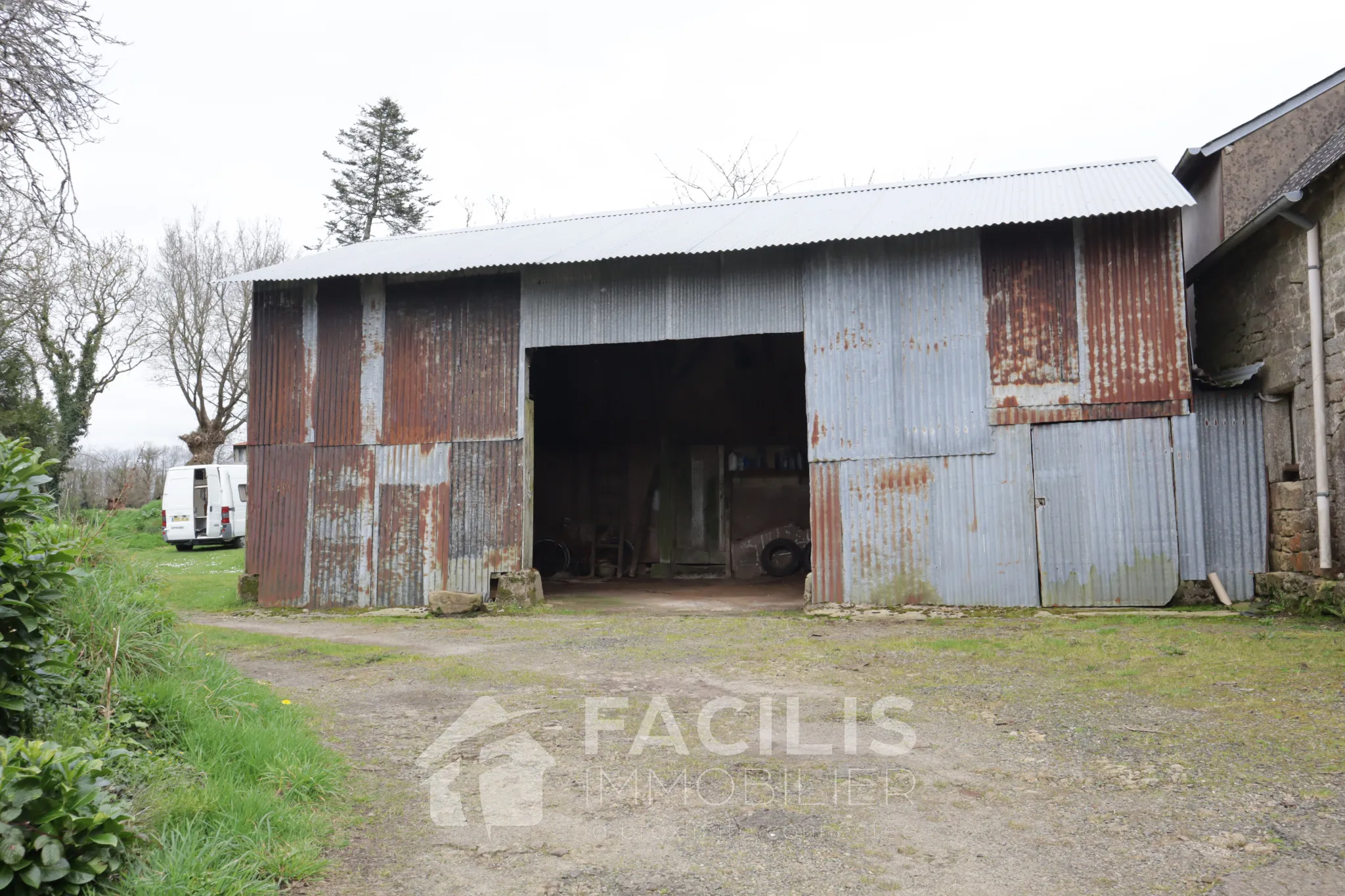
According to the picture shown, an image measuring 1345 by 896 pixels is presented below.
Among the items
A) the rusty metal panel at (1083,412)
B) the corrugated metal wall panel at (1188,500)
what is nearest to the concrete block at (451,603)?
the rusty metal panel at (1083,412)

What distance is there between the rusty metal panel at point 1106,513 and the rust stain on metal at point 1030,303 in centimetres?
77

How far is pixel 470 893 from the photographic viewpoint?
124 inches

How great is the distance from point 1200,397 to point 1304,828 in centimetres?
798

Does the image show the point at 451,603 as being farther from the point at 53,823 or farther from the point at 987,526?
the point at 53,823

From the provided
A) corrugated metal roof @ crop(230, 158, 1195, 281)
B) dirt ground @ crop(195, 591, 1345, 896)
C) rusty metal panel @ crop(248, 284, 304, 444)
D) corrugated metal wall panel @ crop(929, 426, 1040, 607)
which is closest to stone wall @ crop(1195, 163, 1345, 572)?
corrugated metal roof @ crop(230, 158, 1195, 281)

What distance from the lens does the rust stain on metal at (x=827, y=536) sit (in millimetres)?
10922

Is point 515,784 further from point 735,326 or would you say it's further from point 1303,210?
point 1303,210

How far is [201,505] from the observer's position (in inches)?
917

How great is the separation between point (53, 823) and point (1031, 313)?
10.5 m

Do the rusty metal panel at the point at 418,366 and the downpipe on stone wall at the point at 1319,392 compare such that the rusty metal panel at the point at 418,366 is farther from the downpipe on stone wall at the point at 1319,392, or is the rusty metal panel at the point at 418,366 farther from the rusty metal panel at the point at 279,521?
the downpipe on stone wall at the point at 1319,392

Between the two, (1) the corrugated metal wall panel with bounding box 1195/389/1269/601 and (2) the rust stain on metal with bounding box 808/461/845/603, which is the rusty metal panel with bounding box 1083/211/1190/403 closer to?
(1) the corrugated metal wall panel with bounding box 1195/389/1269/601

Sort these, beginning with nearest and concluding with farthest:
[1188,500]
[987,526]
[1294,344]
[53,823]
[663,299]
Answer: [53,823] < [1294,344] < [1188,500] < [987,526] < [663,299]

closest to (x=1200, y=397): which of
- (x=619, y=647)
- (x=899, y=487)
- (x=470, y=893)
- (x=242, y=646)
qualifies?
(x=899, y=487)

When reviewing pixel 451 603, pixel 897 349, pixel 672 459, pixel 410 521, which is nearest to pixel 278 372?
pixel 410 521
